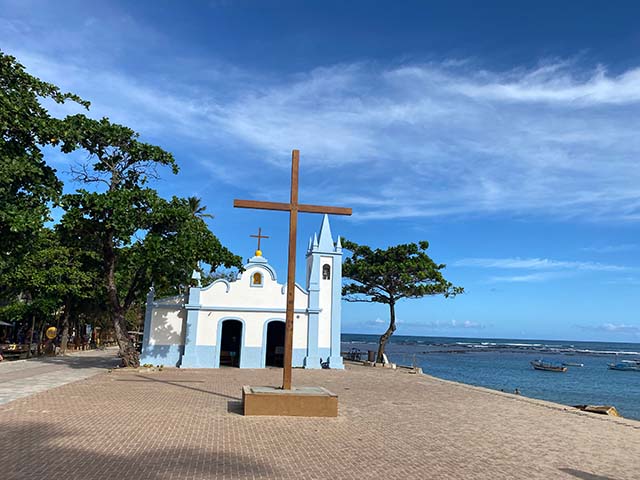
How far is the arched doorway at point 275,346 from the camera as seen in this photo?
973 inches

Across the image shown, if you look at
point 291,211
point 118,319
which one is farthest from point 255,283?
point 291,211

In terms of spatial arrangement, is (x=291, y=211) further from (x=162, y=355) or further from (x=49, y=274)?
(x=49, y=274)

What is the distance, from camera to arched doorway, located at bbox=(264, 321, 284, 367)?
81.1 feet

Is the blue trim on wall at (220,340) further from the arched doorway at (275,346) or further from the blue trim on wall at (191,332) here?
the arched doorway at (275,346)

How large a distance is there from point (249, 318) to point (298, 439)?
15.0 m

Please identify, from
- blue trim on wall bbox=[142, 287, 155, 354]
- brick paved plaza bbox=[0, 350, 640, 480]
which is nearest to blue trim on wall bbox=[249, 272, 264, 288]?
blue trim on wall bbox=[142, 287, 155, 354]

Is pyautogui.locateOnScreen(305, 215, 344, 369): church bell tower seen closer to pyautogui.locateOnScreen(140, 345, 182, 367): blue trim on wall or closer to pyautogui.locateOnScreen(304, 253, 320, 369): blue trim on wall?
pyautogui.locateOnScreen(304, 253, 320, 369): blue trim on wall

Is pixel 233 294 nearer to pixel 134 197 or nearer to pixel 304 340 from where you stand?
pixel 304 340

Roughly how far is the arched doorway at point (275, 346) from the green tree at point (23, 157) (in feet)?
49.4

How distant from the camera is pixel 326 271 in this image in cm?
2492

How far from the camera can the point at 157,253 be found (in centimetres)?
1872

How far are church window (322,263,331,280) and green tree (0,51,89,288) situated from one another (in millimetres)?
15465

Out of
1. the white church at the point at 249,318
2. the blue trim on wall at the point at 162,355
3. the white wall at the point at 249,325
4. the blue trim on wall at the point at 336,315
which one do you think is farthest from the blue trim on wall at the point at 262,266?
the blue trim on wall at the point at 162,355

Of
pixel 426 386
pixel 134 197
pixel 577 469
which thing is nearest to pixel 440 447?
pixel 577 469
